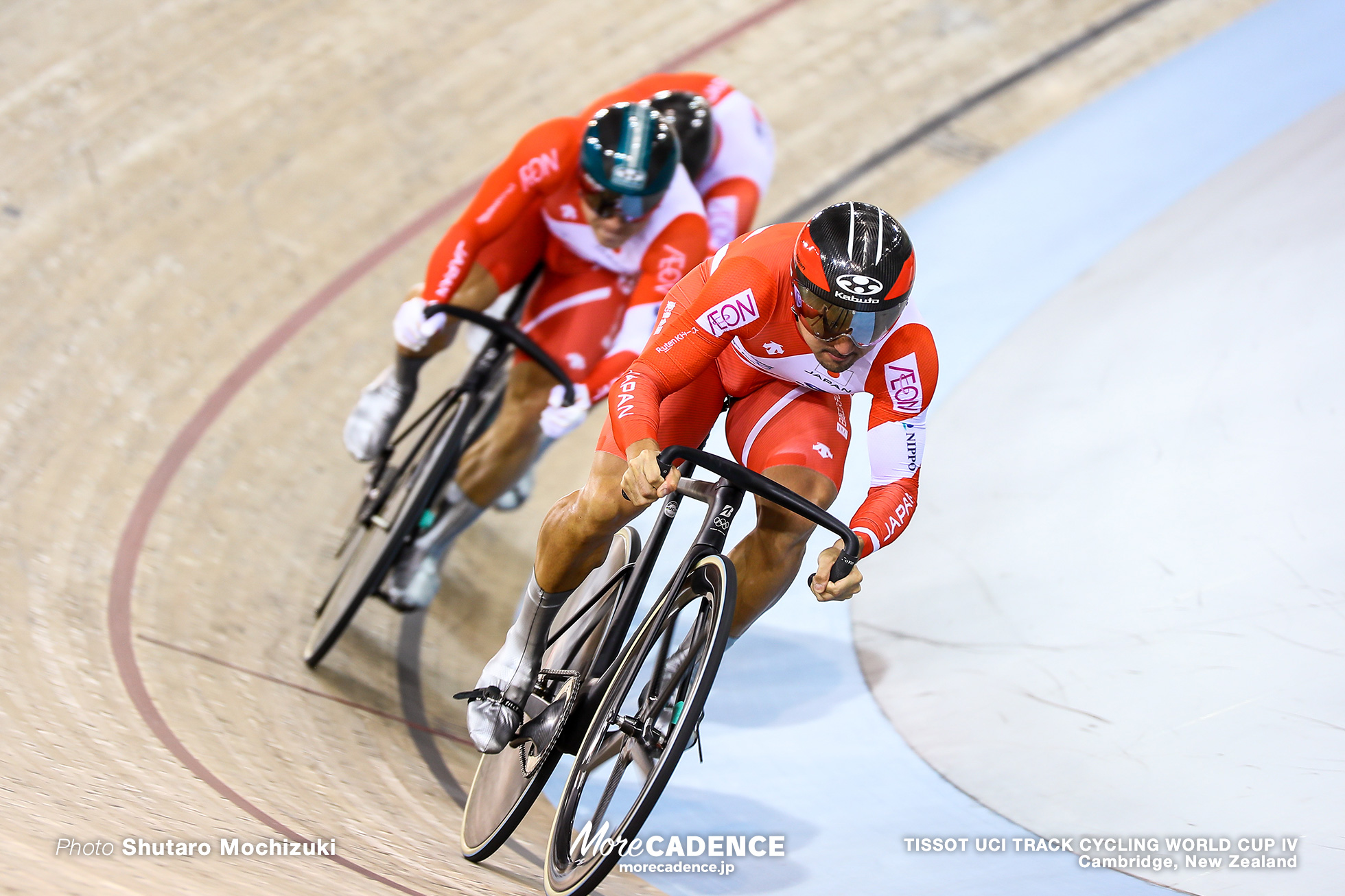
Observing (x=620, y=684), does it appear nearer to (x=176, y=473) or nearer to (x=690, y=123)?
(x=690, y=123)

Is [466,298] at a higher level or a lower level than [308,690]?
higher

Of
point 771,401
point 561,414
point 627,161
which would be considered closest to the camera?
point 771,401

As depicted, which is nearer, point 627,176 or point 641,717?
point 641,717

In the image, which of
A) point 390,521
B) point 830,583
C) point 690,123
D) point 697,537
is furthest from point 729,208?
point 830,583

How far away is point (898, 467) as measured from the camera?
2635 millimetres

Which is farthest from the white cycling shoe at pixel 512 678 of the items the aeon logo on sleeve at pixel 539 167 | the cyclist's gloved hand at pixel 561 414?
the aeon logo on sleeve at pixel 539 167

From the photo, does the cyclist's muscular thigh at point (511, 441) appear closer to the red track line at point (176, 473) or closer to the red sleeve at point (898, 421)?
the red track line at point (176, 473)

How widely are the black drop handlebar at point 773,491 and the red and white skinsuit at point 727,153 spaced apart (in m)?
1.85

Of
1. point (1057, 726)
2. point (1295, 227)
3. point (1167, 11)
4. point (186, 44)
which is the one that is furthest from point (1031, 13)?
point (1057, 726)

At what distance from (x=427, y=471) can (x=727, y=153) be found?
171 cm

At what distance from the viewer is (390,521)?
12.0ft

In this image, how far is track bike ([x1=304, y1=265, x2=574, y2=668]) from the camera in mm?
3455

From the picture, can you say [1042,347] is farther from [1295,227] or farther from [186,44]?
[186,44]

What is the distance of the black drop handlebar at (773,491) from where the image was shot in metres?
2.35
